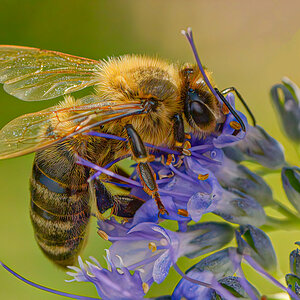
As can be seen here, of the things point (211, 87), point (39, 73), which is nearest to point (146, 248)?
point (211, 87)

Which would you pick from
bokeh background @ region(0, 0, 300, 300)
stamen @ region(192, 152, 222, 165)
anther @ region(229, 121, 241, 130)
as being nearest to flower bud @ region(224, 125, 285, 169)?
stamen @ region(192, 152, 222, 165)

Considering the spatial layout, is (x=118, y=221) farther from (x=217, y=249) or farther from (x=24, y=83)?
(x=24, y=83)

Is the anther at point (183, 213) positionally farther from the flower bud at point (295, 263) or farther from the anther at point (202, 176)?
the flower bud at point (295, 263)

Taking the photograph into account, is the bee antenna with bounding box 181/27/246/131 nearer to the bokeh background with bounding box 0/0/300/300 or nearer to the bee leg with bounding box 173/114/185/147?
the bee leg with bounding box 173/114/185/147

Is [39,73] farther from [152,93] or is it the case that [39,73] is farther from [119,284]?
[119,284]

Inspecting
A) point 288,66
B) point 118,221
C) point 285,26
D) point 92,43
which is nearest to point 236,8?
point 285,26
